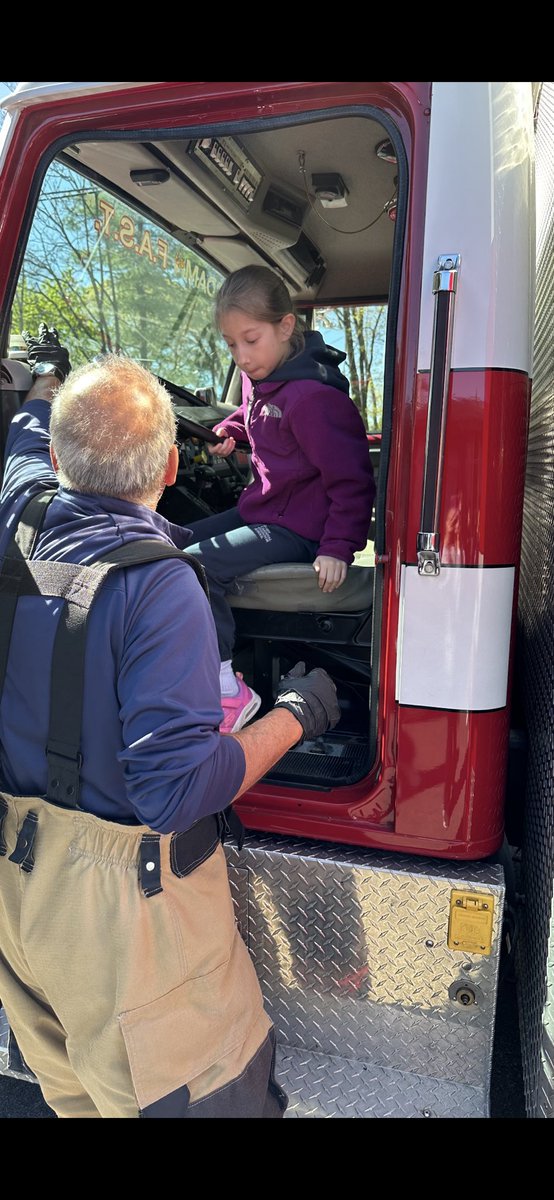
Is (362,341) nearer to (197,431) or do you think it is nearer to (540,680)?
(197,431)

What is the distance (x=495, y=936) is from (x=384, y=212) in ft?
8.73

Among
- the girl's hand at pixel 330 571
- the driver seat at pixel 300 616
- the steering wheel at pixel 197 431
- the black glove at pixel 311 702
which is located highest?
the steering wheel at pixel 197 431

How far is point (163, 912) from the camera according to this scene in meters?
1.34

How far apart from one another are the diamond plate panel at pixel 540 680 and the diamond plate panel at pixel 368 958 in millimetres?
116

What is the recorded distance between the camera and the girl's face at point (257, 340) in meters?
2.23

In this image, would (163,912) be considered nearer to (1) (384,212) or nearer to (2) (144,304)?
(2) (144,304)

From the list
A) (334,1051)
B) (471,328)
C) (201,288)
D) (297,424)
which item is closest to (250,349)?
(297,424)

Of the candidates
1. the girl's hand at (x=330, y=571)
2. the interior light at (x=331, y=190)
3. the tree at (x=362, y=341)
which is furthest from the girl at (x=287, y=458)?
the tree at (x=362, y=341)

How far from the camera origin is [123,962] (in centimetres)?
131

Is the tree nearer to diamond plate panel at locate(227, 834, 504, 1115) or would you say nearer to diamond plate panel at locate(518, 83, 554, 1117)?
diamond plate panel at locate(518, 83, 554, 1117)

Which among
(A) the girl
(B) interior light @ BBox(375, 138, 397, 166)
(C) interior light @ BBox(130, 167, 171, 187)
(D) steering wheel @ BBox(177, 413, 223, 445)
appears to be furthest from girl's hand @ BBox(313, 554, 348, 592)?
(C) interior light @ BBox(130, 167, 171, 187)

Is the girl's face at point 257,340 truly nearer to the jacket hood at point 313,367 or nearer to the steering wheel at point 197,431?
the jacket hood at point 313,367

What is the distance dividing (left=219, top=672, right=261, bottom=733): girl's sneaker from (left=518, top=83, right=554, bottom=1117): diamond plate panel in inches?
28.0

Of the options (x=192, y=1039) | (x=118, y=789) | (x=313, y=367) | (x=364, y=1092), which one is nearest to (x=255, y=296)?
(x=313, y=367)
